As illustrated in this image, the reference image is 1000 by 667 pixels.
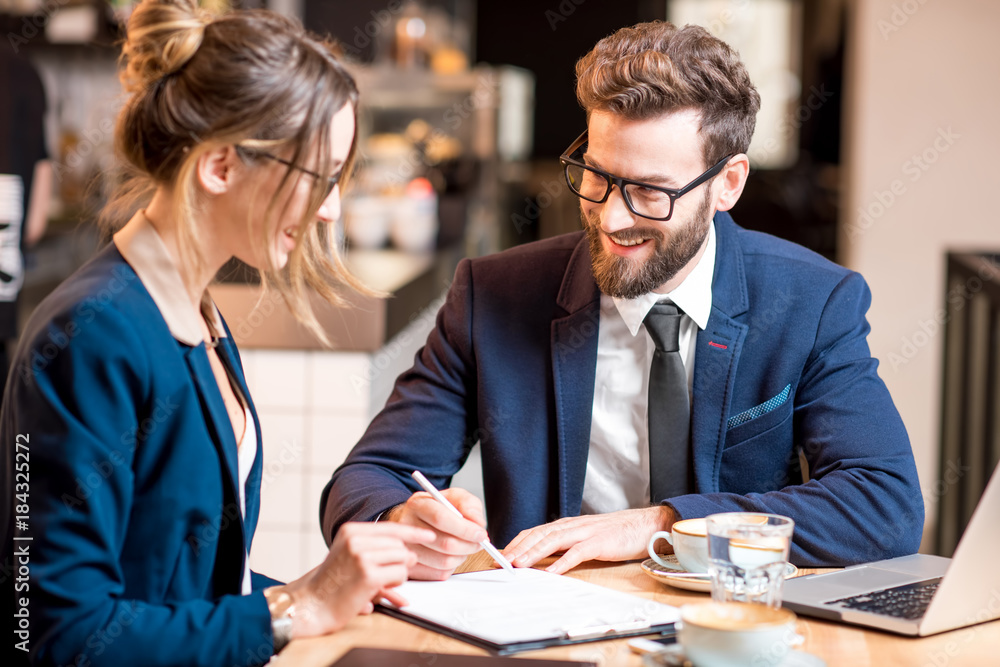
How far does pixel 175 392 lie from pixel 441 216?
10.7ft

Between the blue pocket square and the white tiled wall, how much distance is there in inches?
42.1

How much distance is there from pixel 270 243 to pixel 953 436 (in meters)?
3.24

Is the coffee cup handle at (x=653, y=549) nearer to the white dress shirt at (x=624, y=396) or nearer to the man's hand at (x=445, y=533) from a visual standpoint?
the man's hand at (x=445, y=533)

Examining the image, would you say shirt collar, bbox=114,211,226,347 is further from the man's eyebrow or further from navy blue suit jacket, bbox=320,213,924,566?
the man's eyebrow

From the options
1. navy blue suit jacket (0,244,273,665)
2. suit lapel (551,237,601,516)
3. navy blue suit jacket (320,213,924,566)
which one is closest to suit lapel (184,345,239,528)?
navy blue suit jacket (0,244,273,665)

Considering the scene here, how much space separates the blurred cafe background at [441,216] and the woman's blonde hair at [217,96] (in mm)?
1175

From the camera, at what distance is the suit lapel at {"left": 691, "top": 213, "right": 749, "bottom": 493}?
1.60 m

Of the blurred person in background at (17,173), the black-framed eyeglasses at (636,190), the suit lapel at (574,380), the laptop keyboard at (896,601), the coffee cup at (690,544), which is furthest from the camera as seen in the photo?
the blurred person in background at (17,173)

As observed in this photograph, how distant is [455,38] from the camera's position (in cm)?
643

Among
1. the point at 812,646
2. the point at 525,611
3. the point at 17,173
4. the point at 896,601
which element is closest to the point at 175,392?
the point at 525,611

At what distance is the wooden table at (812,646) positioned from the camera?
99 centimetres

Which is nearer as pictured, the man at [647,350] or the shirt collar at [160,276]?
the shirt collar at [160,276]

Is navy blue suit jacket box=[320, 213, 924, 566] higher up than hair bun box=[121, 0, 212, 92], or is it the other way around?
hair bun box=[121, 0, 212, 92]

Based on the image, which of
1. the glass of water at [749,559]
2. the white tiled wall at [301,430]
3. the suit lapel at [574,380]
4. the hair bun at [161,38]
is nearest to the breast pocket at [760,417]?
the suit lapel at [574,380]
